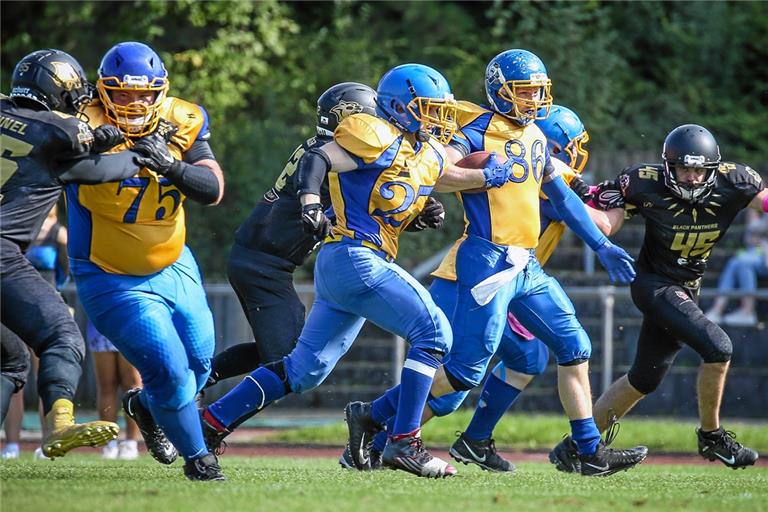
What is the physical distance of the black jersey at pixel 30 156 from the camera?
19.9 feet

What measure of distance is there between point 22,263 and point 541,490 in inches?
106

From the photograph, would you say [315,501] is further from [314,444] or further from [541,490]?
[314,444]

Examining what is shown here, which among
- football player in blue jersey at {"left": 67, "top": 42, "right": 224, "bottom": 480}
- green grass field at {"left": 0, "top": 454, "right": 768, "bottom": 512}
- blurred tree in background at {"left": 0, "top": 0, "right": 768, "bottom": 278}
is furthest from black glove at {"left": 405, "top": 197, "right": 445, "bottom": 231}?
blurred tree in background at {"left": 0, "top": 0, "right": 768, "bottom": 278}

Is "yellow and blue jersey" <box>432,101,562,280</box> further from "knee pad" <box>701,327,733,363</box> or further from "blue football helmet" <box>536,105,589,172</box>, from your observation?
"knee pad" <box>701,327,733,363</box>

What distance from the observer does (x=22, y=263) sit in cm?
616

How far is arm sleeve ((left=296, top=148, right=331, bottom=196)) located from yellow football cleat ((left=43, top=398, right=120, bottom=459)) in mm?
1455

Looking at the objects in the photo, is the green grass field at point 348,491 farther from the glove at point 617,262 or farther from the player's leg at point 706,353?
the glove at point 617,262

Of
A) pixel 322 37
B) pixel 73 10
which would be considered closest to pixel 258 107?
pixel 322 37

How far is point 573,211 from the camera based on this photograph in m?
7.29

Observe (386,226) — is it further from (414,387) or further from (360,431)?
(360,431)

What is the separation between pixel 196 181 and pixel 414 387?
1498 mm


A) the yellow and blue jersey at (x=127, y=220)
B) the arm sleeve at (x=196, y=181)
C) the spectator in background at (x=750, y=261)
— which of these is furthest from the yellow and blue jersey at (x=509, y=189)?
the spectator in background at (x=750, y=261)

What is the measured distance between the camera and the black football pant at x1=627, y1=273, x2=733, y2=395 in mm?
7672

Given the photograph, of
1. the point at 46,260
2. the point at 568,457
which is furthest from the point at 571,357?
the point at 46,260
